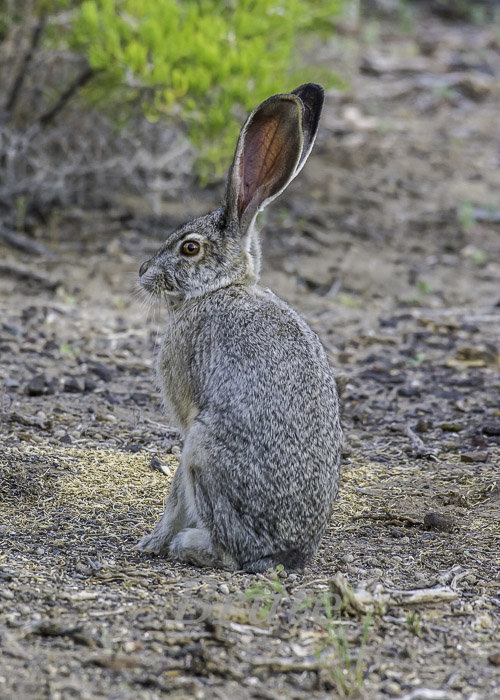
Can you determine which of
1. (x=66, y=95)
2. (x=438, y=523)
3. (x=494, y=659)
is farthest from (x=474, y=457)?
(x=66, y=95)

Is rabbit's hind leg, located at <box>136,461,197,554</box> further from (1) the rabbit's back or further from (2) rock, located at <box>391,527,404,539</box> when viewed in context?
(2) rock, located at <box>391,527,404,539</box>

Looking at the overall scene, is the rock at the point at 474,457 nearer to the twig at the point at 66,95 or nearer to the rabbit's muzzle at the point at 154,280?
the rabbit's muzzle at the point at 154,280

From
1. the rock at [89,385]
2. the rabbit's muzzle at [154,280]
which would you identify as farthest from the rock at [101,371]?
the rabbit's muzzle at [154,280]

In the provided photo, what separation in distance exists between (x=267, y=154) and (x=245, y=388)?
1439 millimetres

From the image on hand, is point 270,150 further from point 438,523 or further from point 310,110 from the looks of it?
point 438,523

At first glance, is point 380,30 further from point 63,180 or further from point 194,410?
point 194,410

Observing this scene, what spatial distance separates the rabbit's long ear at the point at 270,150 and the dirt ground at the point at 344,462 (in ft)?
Answer: 6.17

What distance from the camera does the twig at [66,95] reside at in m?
10.4

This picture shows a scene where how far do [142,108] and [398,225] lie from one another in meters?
4.27

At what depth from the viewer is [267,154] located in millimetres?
5523

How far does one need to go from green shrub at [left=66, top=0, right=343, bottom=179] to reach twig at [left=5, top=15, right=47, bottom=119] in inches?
14.2

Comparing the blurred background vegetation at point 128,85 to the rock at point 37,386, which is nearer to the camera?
the rock at point 37,386

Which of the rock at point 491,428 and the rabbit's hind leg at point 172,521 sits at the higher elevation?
the rock at point 491,428

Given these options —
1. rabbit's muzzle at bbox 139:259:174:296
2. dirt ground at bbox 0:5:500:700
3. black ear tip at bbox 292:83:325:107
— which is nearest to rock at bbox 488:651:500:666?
dirt ground at bbox 0:5:500:700
